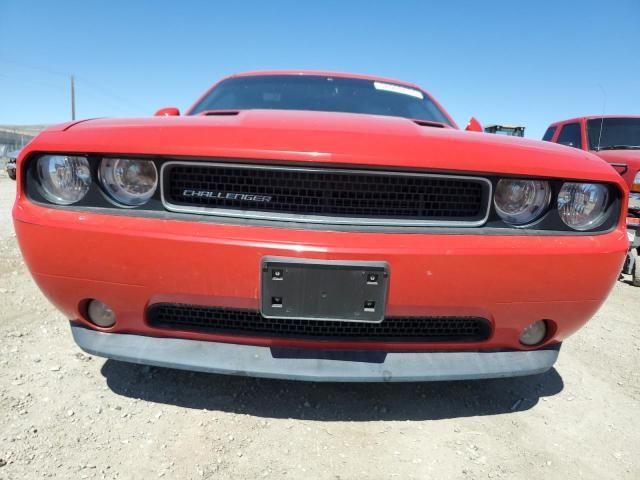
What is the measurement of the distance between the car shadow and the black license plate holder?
1.93ft

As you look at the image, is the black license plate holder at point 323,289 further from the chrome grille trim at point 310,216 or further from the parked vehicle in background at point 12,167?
the parked vehicle in background at point 12,167

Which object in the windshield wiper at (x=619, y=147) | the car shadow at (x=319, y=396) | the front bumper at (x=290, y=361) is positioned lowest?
the car shadow at (x=319, y=396)

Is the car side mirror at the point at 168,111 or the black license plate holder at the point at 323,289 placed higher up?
the car side mirror at the point at 168,111

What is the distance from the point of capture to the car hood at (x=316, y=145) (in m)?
1.31

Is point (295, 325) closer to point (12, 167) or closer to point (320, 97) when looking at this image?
point (320, 97)

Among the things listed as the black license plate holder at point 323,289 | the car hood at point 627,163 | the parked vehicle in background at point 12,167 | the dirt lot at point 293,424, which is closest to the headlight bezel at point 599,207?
the black license plate holder at point 323,289

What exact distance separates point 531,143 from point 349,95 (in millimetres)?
1344

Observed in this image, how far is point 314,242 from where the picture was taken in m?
1.32

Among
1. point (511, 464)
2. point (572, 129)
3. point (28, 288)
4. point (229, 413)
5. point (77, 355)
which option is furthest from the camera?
point (572, 129)

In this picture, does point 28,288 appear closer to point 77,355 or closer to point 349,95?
point 77,355

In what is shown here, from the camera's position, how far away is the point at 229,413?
5.48ft

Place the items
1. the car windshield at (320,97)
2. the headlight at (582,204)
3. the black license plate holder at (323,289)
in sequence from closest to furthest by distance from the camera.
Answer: the black license plate holder at (323,289) < the headlight at (582,204) < the car windshield at (320,97)

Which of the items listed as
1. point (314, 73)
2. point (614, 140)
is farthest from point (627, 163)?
point (314, 73)

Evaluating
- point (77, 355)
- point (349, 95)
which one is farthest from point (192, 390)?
point (349, 95)
